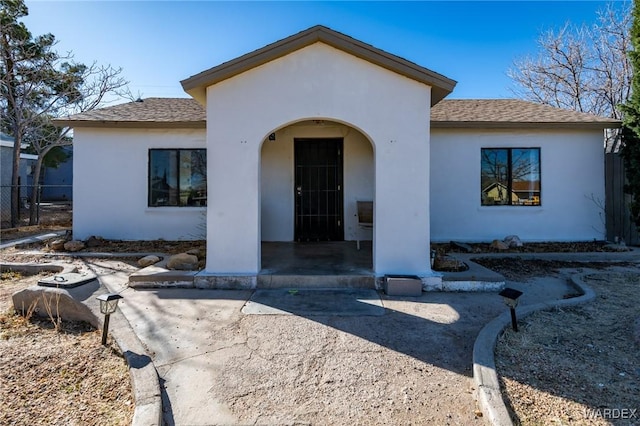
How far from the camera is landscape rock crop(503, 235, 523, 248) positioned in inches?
336

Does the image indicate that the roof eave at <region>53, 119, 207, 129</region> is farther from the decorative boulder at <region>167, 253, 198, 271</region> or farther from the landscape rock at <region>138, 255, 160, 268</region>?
the decorative boulder at <region>167, 253, 198, 271</region>

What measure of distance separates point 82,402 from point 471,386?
9.70 ft

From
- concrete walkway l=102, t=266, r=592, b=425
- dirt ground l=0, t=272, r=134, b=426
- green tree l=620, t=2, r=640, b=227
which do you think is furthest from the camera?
green tree l=620, t=2, r=640, b=227

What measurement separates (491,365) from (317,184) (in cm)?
658

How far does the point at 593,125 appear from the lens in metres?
8.73

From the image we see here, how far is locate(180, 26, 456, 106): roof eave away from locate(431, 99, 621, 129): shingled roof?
11.4 feet

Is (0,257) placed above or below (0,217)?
below

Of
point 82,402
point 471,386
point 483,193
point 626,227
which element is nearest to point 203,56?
point 483,193

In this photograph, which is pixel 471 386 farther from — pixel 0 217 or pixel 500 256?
pixel 0 217

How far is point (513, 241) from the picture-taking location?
859cm

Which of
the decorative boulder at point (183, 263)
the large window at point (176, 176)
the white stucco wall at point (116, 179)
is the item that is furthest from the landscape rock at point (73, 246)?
the decorative boulder at point (183, 263)

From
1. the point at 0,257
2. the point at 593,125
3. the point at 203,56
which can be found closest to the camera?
the point at 0,257

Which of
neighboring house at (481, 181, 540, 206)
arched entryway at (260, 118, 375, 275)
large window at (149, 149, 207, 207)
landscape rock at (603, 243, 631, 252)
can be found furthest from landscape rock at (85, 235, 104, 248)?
landscape rock at (603, 243, 631, 252)

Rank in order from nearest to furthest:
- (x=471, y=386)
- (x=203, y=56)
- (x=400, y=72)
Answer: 1. (x=471, y=386)
2. (x=400, y=72)
3. (x=203, y=56)
